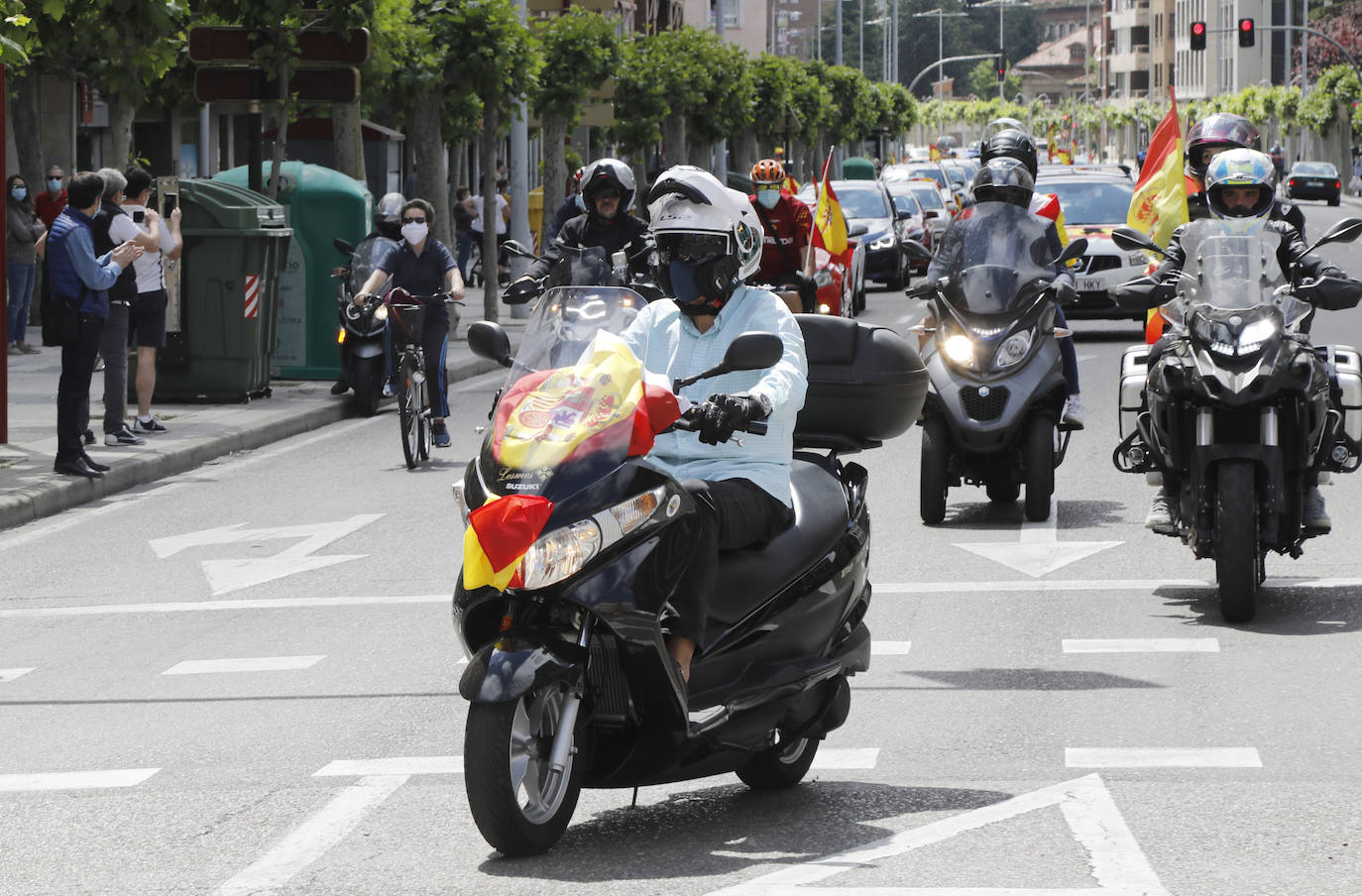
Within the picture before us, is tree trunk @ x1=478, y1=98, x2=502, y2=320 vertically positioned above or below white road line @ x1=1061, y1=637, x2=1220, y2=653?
above

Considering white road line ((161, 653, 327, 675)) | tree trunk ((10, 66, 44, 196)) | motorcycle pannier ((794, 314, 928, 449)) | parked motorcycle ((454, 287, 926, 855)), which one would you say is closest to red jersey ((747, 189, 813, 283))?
white road line ((161, 653, 327, 675))

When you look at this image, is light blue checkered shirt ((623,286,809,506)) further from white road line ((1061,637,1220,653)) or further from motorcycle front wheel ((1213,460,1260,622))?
motorcycle front wheel ((1213,460,1260,622))

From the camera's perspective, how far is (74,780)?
6.77m

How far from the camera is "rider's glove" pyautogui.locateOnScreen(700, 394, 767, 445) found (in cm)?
558

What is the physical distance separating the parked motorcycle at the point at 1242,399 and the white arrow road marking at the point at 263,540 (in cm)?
402

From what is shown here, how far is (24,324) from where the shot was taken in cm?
2438

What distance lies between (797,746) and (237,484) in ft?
28.2

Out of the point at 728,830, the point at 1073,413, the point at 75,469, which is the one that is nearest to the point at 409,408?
the point at 75,469

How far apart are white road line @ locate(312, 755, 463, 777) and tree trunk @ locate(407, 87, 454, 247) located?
20490 mm

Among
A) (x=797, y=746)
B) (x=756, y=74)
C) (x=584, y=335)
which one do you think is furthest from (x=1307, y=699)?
(x=756, y=74)

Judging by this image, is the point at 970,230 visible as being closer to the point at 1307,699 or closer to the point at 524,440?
the point at 1307,699

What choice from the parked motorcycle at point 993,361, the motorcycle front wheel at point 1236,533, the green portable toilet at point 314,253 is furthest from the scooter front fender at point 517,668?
the green portable toilet at point 314,253

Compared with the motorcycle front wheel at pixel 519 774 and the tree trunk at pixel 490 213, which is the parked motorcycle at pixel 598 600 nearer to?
the motorcycle front wheel at pixel 519 774

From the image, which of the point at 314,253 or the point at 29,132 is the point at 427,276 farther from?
the point at 29,132
